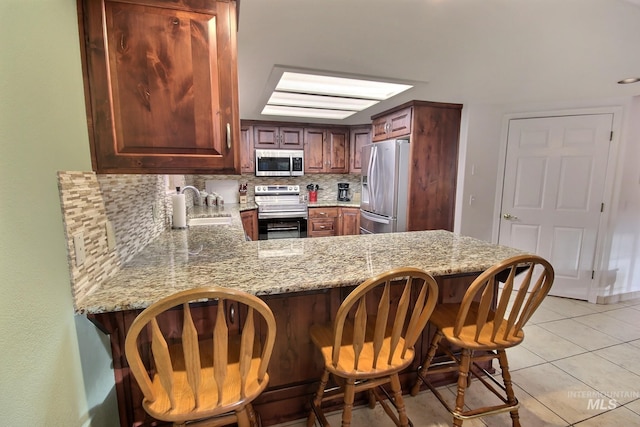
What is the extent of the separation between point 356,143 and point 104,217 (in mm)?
4094

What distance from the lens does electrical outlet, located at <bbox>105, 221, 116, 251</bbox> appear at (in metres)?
1.31

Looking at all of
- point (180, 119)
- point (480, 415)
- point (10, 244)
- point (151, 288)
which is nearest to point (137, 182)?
point (180, 119)

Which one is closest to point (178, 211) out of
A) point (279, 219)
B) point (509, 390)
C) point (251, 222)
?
point (251, 222)

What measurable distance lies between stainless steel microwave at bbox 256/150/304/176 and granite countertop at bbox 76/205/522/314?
249 cm

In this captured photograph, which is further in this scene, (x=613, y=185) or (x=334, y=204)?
(x=334, y=204)

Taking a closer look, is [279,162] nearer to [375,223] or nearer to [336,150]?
[336,150]

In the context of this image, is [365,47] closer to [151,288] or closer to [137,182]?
[137,182]

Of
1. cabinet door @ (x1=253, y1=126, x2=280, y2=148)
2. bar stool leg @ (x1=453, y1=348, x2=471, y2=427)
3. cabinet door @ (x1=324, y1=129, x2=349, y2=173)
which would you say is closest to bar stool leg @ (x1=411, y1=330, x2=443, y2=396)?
bar stool leg @ (x1=453, y1=348, x2=471, y2=427)

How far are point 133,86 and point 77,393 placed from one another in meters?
1.17

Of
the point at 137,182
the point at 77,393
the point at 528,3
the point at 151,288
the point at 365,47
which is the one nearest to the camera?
the point at 77,393

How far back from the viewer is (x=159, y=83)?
1.20 meters

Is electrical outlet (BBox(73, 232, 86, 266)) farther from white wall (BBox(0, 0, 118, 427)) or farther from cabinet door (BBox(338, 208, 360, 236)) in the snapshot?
cabinet door (BBox(338, 208, 360, 236))

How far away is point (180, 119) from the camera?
49.1 inches

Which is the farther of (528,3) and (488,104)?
(488,104)
